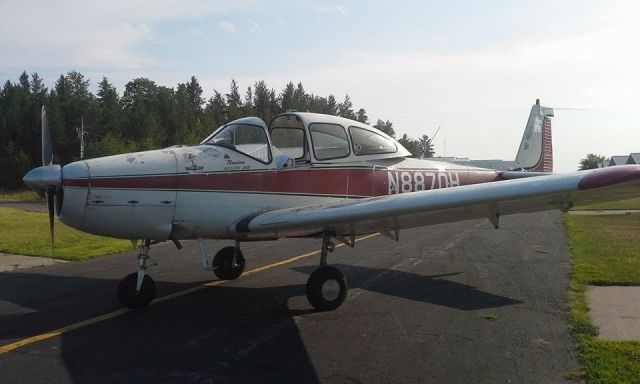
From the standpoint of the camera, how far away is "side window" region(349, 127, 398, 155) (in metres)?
8.20

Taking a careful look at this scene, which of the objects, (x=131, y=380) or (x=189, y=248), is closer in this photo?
(x=131, y=380)

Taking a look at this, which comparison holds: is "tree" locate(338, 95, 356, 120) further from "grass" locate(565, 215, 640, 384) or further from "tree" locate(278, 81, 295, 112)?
"grass" locate(565, 215, 640, 384)

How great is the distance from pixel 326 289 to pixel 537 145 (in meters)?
18.5

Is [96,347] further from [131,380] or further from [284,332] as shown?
[284,332]

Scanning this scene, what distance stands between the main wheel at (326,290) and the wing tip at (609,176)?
10.4 ft

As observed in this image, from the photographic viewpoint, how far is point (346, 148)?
8055mm

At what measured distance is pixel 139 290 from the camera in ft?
22.3

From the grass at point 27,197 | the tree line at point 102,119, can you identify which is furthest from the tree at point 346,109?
the grass at point 27,197

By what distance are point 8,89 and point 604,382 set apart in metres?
107

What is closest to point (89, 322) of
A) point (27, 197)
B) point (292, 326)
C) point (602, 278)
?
point (292, 326)

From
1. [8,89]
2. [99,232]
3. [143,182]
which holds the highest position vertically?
[8,89]

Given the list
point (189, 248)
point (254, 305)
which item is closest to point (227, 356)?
point (254, 305)

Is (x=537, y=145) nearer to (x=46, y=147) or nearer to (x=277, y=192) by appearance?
(x=277, y=192)

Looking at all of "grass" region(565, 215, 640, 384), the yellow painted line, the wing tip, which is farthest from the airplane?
"grass" region(565, 215, 640, 384)
